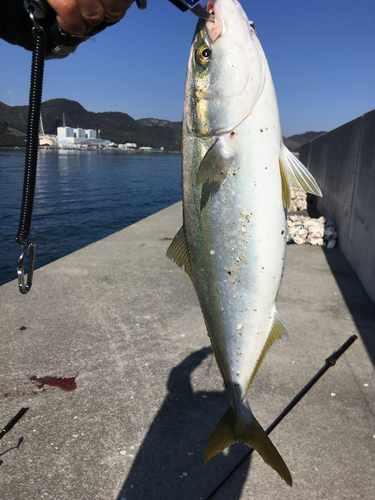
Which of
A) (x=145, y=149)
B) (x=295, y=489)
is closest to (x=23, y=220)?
(x=295, y=489)

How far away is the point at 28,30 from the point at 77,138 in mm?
190284

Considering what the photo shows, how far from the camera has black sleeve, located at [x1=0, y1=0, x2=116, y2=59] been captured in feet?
5.35

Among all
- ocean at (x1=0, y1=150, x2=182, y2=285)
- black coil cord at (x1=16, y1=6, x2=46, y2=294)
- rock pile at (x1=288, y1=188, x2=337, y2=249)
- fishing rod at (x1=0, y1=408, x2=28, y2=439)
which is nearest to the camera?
black coil cord at (x1=16, y1=6, x2=46, y2=294)

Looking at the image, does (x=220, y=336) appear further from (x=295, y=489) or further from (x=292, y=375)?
(x=292, y=375)

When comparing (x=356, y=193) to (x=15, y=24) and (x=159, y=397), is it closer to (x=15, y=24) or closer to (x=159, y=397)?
(x=159, y=397)

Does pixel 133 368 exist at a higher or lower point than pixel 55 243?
higher

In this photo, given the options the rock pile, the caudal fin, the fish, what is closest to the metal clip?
the fish

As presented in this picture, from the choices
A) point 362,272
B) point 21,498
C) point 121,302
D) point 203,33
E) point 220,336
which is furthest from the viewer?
point 362,272

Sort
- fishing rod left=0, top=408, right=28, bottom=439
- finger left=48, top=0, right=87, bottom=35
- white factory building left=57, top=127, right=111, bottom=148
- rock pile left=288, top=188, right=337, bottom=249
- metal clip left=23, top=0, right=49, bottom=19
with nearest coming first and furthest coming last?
finger left=48, top=0, right=87, bottom=35, metal clip left=23, top=0, right=49, bottom=19, fishing rod left=0, top=408, right=28, bottom=439, rock pile left=288, top=188, right=337, bottom=249, white factory building left=57, top=127, right=111, bottom=148

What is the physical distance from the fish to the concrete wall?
424cm

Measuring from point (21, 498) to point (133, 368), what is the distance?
5.08ft

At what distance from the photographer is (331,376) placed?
355cm

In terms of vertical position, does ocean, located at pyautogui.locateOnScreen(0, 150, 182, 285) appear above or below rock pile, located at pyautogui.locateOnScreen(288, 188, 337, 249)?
below

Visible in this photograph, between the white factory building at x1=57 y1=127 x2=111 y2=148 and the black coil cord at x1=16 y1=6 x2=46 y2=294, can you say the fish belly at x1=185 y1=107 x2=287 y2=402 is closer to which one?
the black coil cord at x1=16 y1=6 x2=46 y2=294
